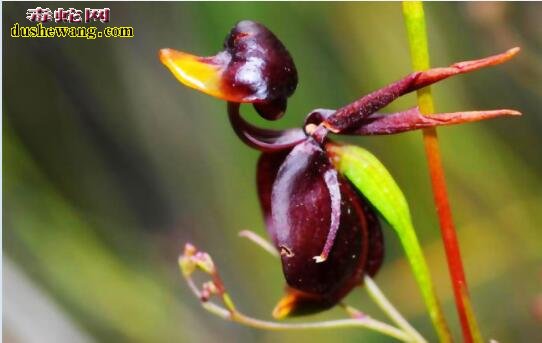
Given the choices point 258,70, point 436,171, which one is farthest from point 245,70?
point 436,171

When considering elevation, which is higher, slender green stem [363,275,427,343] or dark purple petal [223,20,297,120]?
dark purple petal [223,20,297,120]

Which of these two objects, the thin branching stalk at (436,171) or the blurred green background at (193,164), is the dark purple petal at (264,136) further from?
the blurred green background at (193,164)

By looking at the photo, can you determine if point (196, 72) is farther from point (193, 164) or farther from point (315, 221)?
point (193, 164)

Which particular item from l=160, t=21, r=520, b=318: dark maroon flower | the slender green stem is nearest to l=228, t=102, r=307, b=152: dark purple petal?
l=160, t=21, r=520, b=318: dark maroon flower

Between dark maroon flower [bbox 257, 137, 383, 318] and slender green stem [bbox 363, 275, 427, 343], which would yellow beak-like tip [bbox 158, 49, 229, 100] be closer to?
dark maroon flower [bbox 257, 137, 383, 318]

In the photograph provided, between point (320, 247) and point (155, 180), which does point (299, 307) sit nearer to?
point (320, 247)

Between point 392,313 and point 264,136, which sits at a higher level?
point 264,136
